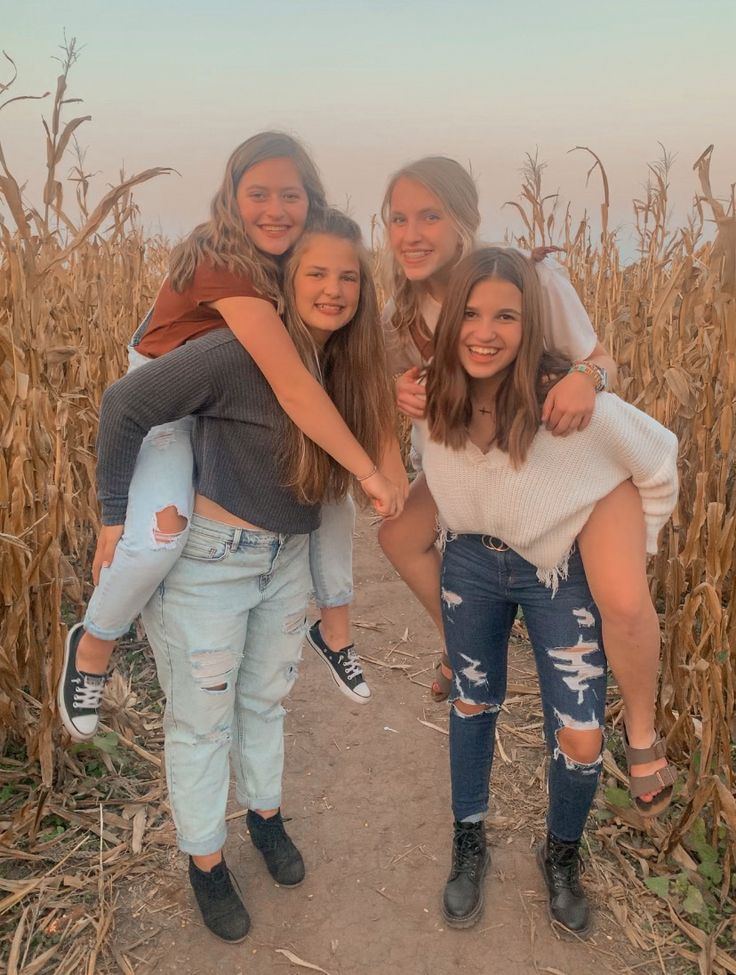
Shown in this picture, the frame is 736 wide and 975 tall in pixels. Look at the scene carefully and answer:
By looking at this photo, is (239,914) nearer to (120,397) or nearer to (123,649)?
(120,397)

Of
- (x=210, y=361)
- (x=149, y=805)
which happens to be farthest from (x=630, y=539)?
(x=149, y=805)

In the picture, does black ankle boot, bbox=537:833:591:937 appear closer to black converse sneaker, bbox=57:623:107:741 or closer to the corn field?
the corn field

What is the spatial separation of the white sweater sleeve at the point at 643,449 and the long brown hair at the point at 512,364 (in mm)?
115

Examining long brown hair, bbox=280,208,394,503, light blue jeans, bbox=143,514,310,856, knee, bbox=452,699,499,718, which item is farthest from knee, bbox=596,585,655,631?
light blue jeans, bbox=143,514,310,856

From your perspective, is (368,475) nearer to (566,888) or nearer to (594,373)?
(594,373)

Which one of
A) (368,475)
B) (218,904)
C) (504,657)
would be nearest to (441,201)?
(368,475)

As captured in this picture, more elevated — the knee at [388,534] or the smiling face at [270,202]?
the smiling face at [270,202]

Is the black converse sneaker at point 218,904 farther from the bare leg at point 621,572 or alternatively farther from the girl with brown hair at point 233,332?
the bare leg at point 621,572

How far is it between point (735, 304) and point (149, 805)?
198 cm

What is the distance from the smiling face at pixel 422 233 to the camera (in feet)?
4.80

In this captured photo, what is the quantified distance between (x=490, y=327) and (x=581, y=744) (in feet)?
2.79

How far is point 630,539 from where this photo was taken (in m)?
1.37

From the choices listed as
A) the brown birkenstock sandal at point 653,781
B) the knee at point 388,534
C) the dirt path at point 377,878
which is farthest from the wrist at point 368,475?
the dirt path at point 377,878

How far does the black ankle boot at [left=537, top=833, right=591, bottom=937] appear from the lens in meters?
1.69
